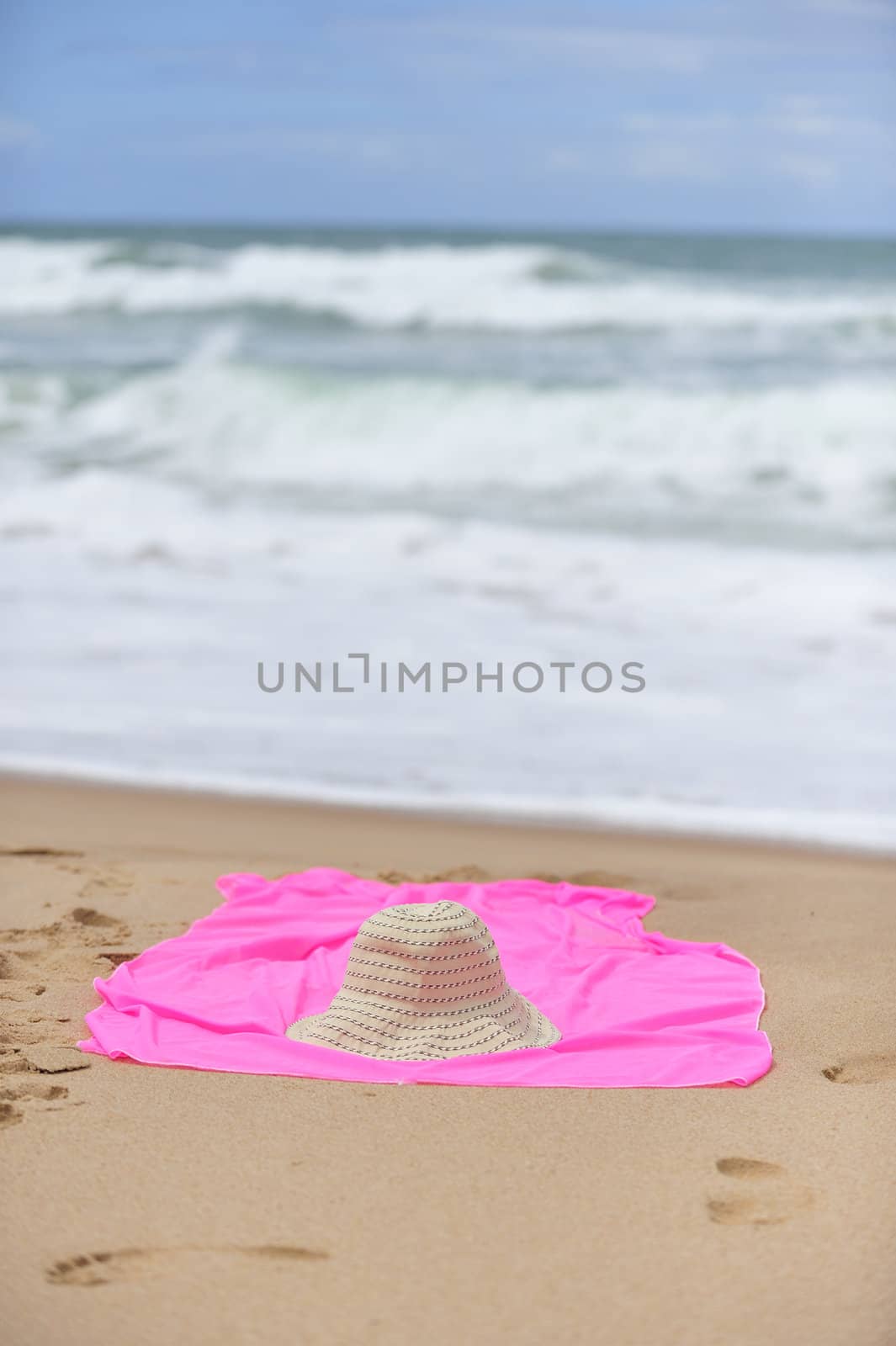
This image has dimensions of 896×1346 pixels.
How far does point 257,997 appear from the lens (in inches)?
108

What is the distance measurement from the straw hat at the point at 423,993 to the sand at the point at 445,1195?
141 millimetres

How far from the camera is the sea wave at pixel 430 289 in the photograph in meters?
13.5

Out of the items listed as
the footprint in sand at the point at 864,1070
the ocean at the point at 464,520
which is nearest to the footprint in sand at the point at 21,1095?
the footprint in sand at the point at 864,1070

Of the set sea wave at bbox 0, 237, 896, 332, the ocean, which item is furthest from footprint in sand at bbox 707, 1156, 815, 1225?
sea wave at bbox 0, 237, 896, 332

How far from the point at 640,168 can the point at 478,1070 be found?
46.8ft

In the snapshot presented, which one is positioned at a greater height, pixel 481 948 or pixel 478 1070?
pixel 481 948

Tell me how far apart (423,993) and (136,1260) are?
0.80 meters

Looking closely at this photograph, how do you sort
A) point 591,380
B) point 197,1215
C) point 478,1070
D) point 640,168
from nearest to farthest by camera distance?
point 197,1215 → point 478,1070 → point 591,380 → point 640,168

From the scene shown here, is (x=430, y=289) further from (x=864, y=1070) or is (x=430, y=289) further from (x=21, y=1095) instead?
(x=21, y=1095)

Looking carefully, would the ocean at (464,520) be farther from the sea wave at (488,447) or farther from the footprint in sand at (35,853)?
the footprint in sand at (35,853)

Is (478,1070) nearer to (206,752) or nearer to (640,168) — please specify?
(206,752)

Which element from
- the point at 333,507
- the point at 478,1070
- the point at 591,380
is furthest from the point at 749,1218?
the point at 591,380

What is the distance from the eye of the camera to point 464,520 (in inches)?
333

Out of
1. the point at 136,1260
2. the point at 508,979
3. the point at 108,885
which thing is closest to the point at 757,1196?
the point at 136,1260
